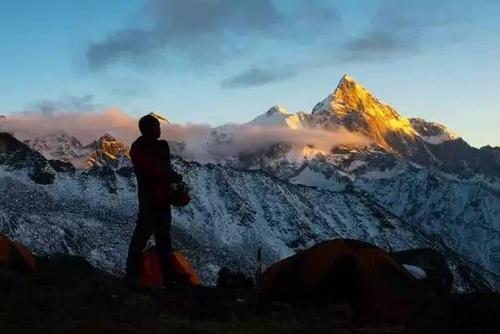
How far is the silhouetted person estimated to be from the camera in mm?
16234

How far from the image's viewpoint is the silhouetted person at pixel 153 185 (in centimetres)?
1623

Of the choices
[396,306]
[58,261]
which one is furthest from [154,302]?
[58,261]

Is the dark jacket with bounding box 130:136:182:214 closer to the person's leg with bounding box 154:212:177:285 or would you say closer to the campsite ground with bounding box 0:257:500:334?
the person's leg with bounding box 154:212:177:285

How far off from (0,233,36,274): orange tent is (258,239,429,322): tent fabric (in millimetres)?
6849

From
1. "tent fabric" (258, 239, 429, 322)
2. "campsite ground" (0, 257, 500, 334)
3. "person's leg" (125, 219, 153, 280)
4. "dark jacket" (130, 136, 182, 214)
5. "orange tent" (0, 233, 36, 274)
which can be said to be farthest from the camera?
"orange tent" (0, 233, 36, 274)

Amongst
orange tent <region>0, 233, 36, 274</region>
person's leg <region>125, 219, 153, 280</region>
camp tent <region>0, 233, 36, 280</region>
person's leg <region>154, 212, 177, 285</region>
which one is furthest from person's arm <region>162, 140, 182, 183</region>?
orange tent <region>0, 233, 36, 274</region>

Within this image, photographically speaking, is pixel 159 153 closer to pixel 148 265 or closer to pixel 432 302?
pixel 432 302

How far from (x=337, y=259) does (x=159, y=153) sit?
13.5 ft

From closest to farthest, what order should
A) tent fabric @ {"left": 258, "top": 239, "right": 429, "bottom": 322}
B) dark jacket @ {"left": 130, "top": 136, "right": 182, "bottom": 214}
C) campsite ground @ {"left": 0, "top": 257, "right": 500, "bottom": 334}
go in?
campsite ground @ {"left": 0, "top": 257, "right": 500, "bottom": 334} → tent fabric @ {"left": 258, "top": 239, "right": 429, "bottom": 322} → dark jacket @ {"left": 130, "top": 136, "right": 182, "bottom": 214}

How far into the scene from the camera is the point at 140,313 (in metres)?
13.4

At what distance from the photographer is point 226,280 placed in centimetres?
2773

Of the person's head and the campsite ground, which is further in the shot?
the person's head

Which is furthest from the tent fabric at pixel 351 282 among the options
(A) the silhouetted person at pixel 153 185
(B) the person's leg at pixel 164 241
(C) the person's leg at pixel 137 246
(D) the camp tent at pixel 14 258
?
(D) the camp tent at pixel 14 258

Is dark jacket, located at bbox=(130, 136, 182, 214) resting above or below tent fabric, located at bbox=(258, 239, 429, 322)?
above
